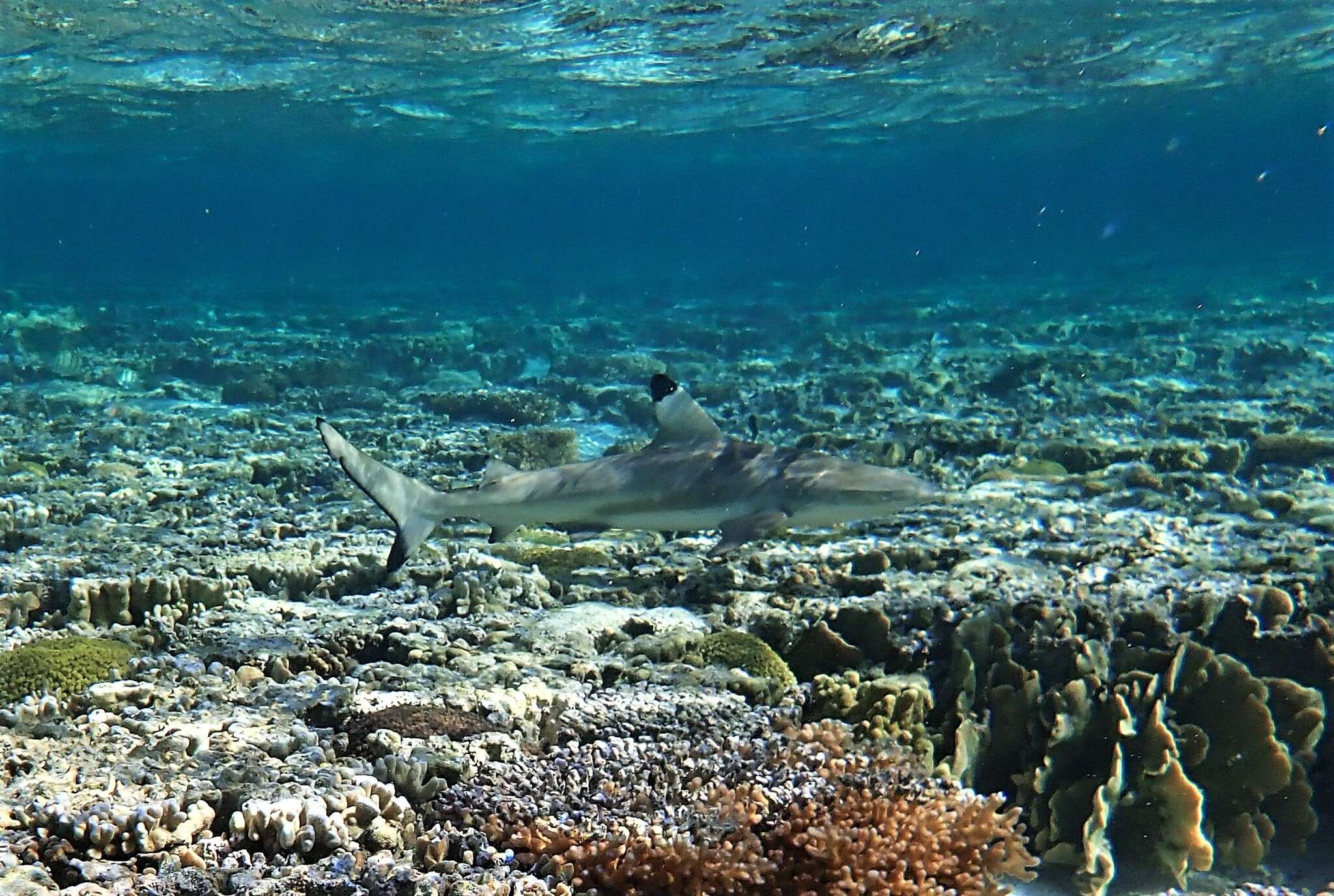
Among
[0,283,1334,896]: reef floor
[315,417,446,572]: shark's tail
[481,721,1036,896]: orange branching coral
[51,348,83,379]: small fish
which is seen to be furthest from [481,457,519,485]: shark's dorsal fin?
[51,348,83,379]: small fish

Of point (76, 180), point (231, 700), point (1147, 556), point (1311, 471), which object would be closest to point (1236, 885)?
point (1147, 556)

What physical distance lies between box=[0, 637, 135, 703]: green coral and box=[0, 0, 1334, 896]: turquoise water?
0.12 feet

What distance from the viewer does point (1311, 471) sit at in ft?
39.0

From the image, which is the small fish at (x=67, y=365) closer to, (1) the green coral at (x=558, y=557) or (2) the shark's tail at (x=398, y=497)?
(1) the green coral at (x=558, y=557)

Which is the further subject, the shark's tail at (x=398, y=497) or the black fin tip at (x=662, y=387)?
the black fin tip at (x=662, y=387)

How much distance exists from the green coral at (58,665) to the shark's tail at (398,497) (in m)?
1.68

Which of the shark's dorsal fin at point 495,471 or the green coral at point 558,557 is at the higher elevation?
the shark's dorsal fin at point 495,471

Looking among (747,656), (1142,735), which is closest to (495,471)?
(747,656)

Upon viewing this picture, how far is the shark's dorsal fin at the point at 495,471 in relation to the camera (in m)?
6.88

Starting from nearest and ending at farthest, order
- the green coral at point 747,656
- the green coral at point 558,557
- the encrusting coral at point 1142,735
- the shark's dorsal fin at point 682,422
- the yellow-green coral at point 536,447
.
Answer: the encrusting coral at point 1142,735
the green coral at point 747,656
the shark's dorsal fin at point 682,422
the green coral at point 558,557
the yellow-green coral at point 536,447

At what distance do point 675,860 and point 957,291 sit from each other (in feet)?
131

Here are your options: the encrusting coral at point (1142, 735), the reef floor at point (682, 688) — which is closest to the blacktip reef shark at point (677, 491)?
the reef floor at point (682, 688)

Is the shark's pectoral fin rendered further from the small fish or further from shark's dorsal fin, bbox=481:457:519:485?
the small fish

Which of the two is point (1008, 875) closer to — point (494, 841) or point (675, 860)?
point (675, 860)
